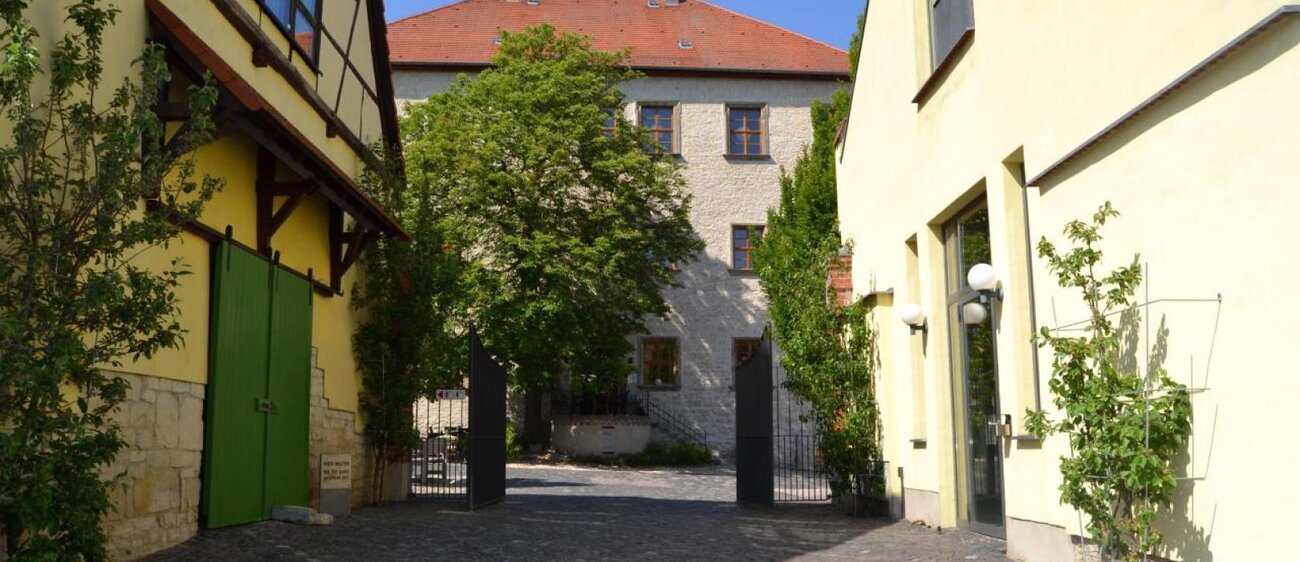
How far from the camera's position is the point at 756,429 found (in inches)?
561

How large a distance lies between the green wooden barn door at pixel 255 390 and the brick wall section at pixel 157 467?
0.97 ft

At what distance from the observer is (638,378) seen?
31.3 m

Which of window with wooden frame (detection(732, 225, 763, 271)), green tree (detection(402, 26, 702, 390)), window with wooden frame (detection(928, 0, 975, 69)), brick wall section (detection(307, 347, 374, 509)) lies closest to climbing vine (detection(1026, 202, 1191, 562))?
window with wooden frame (detection(928, 0, 975, 69))

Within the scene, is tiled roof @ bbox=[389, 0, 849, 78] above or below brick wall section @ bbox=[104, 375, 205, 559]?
above

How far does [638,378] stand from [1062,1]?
25161mm

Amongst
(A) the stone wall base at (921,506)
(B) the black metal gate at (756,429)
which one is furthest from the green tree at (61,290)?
(B) the black metal gate at (756,429)

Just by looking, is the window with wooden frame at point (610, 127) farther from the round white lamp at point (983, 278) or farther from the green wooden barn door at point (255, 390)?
the round white lamp at point (983, 278)

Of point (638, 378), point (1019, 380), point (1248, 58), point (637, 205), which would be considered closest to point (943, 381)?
point (1019, 380)

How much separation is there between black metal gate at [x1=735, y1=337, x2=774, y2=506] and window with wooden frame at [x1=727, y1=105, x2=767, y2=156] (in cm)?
1890

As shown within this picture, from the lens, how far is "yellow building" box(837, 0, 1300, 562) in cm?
467

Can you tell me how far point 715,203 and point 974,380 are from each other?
912 inches

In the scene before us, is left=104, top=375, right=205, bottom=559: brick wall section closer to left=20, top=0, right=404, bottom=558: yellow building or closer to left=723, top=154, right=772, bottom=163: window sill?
left=20, top=0, right=404, bottom=558: yellow building

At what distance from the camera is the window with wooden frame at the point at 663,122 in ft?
107

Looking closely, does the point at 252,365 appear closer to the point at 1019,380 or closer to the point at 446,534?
the point at 446,534
